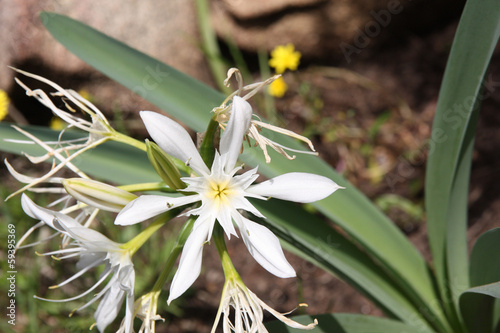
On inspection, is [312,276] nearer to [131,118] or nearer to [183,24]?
[131,118]

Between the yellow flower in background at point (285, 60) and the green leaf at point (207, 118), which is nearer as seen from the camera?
the green leaf at point (207, 118)

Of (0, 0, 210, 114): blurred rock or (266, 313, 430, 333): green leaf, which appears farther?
(0, 0, 210, 114): blurred rock

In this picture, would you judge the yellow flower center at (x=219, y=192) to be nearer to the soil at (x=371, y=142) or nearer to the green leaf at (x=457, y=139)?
the green leaf at (x=457, y=139)

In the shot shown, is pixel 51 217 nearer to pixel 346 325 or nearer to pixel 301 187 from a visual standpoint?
pixel 301 187

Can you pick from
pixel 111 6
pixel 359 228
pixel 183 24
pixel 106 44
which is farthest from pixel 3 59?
pixel 359 228

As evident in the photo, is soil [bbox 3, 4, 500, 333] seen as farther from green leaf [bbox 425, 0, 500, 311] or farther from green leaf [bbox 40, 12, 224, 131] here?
green leaf [bbox 40, 12, 224, 131]

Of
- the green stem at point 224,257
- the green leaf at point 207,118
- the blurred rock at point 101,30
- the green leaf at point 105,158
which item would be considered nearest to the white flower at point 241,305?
the green stem at point 224,257

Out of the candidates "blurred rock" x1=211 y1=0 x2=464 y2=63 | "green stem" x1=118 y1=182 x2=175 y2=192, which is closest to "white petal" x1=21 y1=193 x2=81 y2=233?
"green stem" x1=118 y1=182 x2=175 y2=192
